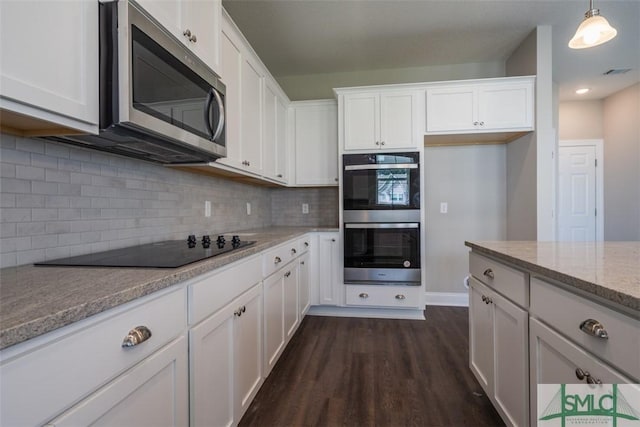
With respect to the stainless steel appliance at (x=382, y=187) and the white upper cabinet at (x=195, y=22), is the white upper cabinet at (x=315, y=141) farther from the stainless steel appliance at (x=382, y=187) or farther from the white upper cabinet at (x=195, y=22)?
the white upper cabinet at (x=195, y=22)

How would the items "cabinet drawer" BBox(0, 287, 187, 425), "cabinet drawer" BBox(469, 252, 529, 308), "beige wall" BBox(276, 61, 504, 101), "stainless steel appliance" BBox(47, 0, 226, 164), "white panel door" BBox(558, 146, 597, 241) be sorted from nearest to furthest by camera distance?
"cabinet drawer" BBox(0, 287, 187, 425) → "stainless steel appliance" BBox(47, 0, 226, 164) → "cabinet drawer" BBox(469, 252, 529, 308) → "beige wall" BBox(276, 61, 504, 101) → "white panel door" BBox(558, 146, 597, 241)

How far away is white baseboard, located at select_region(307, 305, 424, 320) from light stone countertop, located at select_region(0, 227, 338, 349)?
2154 millimetres

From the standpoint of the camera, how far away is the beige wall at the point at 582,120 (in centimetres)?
439

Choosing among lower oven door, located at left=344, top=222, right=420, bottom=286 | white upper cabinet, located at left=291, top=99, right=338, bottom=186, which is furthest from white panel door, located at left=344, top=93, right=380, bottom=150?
lower oven door, located at left=344, top=222, right=420, bottom=286

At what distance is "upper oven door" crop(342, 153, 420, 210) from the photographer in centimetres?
276

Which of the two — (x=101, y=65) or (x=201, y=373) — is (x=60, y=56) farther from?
(x=201, y=373)

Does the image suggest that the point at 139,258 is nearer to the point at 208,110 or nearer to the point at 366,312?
the point at 208,110

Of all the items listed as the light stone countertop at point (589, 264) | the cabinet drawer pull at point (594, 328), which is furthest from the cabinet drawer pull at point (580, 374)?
the light stone countertop at point (589, 264)

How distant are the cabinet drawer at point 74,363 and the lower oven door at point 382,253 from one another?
214 centimetres

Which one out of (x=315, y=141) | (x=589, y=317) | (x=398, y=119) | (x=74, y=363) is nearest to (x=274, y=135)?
(x=315, y=141)

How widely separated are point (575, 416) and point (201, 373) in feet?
3.89

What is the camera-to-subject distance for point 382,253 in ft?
9.22

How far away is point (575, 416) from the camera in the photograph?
2.79 feet

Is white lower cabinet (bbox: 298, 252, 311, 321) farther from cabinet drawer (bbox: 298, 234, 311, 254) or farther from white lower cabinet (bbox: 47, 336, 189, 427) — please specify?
white lower cabinet (bbox: 47, 336, 189, 427)
